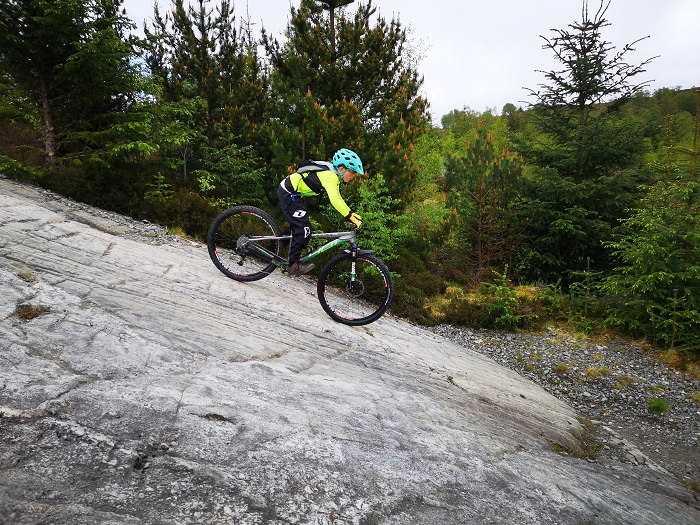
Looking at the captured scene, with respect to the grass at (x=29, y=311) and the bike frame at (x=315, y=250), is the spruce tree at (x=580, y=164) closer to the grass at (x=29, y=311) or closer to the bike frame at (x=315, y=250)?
the bike frame at (x=315, y=250)

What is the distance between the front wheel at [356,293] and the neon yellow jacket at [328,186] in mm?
871

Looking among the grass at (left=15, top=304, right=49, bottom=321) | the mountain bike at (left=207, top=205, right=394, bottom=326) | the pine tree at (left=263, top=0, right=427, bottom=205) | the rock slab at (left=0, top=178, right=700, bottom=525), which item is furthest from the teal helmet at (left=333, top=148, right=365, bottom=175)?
the pine tree at (left=263, top=0, right=427, bottom=205)

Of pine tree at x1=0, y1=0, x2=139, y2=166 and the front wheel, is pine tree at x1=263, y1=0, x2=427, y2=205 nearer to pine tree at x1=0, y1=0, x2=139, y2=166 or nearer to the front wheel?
pine tree at x1=0, y1=0, x2=139, y2=166

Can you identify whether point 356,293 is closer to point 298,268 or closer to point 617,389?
point 298,268

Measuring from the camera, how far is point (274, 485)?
110 inches

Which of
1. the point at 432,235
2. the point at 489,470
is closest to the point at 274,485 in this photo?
the point at 489,470

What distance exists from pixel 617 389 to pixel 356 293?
5402 millimetres

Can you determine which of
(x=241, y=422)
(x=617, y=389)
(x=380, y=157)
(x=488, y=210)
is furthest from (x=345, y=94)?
(x=241, y=422)

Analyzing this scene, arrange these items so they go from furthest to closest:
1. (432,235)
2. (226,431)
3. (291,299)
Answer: (432,235), (291,299), (226,431)

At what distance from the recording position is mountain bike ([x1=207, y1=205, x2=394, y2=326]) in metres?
6.61

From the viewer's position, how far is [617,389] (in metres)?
7.67

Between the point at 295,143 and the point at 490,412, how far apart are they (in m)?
9.77

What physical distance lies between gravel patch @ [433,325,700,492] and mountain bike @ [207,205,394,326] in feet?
11.9

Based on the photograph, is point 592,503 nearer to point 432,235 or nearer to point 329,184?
point 329,184
